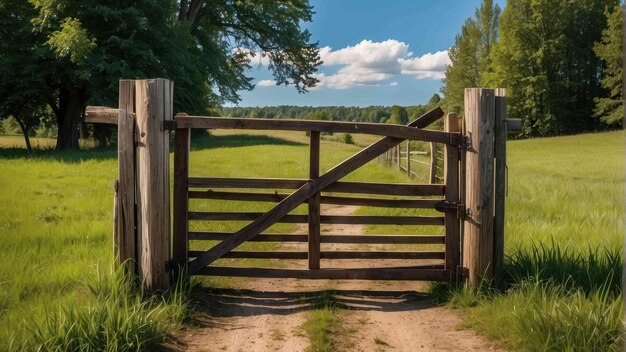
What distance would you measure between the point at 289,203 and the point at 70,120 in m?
30.0

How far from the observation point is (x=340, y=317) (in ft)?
19.5

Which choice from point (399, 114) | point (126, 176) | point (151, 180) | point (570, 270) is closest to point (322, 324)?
point (151, 180)

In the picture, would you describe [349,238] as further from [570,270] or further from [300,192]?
[570,270]

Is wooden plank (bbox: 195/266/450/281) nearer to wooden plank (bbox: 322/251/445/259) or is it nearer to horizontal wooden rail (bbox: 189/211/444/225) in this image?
wooden plank (bbox: 322/251/445/259)

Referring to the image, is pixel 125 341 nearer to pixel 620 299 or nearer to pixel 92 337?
pixel 92 337

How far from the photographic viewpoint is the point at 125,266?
6270 millimetres

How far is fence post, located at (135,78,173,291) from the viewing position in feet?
20.1

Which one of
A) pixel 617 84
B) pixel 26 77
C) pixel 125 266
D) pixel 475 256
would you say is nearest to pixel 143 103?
pixel 125 266

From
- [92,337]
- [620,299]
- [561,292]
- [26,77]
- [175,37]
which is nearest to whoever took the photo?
[92,337]

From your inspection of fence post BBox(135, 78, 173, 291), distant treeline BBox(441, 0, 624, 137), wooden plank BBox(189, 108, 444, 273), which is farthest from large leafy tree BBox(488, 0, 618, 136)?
fence post BBox(135, 78, 173, 291)

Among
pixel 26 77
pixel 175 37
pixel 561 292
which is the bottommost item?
pixel 561 292

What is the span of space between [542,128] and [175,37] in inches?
1958

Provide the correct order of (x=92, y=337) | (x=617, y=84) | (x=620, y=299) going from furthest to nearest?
(x=617, y=84)
(x=620, y=299)
(x=92, y=337)

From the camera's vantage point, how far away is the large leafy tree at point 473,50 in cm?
7981
